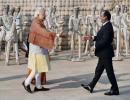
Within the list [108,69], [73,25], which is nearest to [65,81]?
[108,69]

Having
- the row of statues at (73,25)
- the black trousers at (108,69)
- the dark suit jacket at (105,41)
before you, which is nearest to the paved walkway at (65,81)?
the black trousers at (108,69)

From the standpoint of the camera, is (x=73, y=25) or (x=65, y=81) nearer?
(x=65, y=81)

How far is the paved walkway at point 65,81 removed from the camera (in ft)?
32.8

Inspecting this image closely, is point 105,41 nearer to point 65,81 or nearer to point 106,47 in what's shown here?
point 106,47

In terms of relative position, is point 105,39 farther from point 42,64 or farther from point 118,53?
point 118,53

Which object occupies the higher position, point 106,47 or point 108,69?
point 106,47

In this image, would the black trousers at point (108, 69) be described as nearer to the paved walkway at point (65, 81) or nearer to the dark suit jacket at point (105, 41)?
the dark suit jacket at point (105, 41)

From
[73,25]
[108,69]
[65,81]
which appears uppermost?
[73,25]

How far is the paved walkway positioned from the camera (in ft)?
32.8

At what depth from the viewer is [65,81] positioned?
11.8 m

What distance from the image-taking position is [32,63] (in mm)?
10273

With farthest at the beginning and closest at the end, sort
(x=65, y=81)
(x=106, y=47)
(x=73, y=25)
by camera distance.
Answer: (x=73, y=25)
(x=65, y=81)
(x=106, y=47)

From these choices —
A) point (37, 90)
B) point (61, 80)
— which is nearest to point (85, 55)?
point (61, 80)

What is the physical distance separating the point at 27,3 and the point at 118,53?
552 cm
